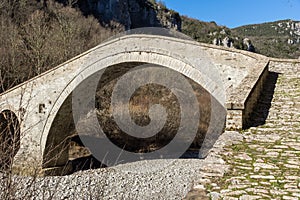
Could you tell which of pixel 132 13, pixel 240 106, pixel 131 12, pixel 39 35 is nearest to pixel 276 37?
pixel 132 13

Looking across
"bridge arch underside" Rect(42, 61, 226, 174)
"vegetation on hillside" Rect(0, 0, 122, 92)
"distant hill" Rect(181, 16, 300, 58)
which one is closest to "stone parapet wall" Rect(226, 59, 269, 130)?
"bridge arch underside" Rect(42, 61, 226, 174)

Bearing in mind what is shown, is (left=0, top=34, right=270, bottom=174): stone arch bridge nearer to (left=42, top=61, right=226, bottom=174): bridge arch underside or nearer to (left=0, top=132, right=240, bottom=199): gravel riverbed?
(left=42, top=61, right=226, bottom=174): bridge arch underside

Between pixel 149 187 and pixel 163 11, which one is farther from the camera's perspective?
pixel 163 11

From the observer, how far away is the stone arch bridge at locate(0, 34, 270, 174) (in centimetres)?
546


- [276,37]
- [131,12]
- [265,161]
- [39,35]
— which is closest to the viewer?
[265,161]

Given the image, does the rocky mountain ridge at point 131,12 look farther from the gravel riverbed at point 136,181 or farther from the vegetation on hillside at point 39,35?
the gravel riverbed at point 136,181

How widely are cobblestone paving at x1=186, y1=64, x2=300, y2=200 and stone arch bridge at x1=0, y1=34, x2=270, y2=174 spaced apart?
1.14 feet

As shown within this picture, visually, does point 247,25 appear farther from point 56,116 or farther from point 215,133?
point 56,116

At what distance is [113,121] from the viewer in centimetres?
1602

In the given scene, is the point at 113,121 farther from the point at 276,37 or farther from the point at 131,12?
the point at 276,37

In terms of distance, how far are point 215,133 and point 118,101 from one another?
523 cm

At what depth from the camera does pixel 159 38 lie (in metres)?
8.45

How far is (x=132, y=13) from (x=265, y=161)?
32818 mm

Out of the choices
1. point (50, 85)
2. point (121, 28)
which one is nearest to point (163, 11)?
point (121, 28)
